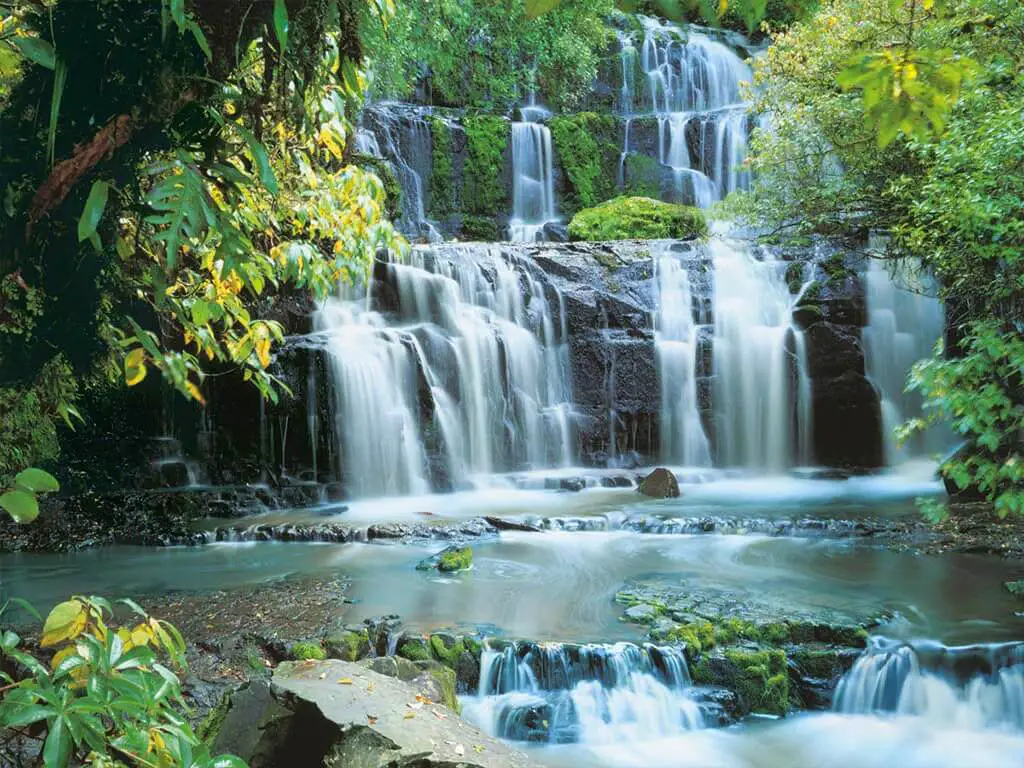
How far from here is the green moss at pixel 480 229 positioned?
2009cm

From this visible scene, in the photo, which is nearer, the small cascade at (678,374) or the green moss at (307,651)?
the green moss at (307,651)

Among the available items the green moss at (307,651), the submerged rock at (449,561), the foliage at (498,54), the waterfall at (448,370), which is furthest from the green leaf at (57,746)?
the foliage at (498,54)

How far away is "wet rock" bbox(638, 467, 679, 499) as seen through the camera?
38.8 feet

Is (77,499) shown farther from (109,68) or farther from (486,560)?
(109,68)

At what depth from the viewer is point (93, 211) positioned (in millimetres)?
2111

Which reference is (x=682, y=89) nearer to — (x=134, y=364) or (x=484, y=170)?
(x=484, y=170)

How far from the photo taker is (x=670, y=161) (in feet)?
69.8

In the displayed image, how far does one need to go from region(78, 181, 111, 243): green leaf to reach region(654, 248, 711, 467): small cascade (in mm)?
12473

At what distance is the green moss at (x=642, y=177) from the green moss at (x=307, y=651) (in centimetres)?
1701

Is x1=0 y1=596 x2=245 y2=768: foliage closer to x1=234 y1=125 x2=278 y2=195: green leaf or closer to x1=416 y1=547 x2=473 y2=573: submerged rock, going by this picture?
x1=234 y1=125 x2=278 y2=195: green leaf

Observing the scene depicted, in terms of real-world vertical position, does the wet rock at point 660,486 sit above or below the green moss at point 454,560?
above

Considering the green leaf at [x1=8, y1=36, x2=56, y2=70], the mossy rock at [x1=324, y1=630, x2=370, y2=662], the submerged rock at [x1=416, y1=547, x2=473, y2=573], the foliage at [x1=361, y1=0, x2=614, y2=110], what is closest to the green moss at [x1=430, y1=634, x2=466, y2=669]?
the mossy rock at [x1=324, y1=630, x2=370, y2=662]

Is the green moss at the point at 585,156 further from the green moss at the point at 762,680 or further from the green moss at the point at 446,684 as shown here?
the green moss at the point at 446,684

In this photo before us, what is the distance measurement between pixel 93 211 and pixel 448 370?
11266mm
